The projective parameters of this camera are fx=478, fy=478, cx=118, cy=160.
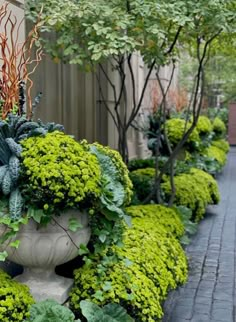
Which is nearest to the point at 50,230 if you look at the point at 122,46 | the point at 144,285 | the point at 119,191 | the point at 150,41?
the point at 119,191

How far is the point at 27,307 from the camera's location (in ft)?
8.79

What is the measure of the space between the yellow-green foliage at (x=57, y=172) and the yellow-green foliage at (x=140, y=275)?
62 cm

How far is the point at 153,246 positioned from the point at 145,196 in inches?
100

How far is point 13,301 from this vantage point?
103 inches

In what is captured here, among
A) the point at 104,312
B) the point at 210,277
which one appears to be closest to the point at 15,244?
the point at 104,312

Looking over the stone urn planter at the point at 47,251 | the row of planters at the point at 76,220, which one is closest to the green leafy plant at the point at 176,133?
the row of planters at the point at 76,220

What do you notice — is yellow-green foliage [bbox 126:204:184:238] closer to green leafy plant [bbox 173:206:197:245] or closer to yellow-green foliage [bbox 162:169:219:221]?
green leafy plant [bbox 173:206:197:245]

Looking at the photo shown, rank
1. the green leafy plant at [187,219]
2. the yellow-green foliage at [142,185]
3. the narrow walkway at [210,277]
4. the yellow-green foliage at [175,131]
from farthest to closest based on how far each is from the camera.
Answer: the yellow-green foliage at [175,131]
the yellow-green foliage at [142,185]
the green leafy plant at [187,219]
the narrow walkway at [210,277]

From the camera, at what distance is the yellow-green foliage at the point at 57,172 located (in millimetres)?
2684

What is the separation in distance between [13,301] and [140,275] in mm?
1016

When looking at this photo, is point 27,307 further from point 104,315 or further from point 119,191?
point 119,191

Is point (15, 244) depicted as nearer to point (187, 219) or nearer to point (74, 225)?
point (74, 225)

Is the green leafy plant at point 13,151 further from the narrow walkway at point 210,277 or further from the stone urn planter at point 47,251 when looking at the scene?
the narrow walkway at point 210,277

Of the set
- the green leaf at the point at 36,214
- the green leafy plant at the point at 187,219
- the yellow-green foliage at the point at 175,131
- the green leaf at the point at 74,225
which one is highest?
the yellow-green foliage at the point at 175,131
